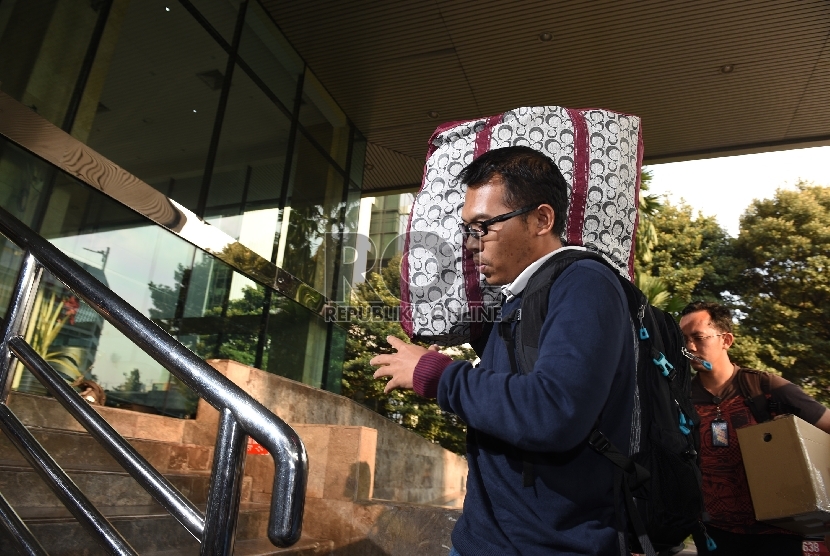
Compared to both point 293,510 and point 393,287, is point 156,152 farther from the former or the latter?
point 393,287

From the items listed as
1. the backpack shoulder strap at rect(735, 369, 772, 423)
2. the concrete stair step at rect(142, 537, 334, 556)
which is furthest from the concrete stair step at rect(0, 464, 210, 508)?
the backpack shoulder strap at rect(735, 369, 772, 423)

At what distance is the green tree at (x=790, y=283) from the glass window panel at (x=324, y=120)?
13019 millimetres

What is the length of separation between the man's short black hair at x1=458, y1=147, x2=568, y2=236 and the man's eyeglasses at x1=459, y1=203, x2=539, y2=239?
0.02m

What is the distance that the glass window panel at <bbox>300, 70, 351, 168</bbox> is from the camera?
9742 millimetres

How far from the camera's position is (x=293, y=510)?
1.19 m

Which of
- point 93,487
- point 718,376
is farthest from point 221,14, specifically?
point 718,376

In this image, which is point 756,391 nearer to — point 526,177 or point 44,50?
point 526,177

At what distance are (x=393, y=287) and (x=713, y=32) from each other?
9.72 m

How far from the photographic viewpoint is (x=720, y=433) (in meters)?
3.36

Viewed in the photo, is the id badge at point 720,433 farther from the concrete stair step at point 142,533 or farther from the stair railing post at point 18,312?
the stair railing post at point 18,312

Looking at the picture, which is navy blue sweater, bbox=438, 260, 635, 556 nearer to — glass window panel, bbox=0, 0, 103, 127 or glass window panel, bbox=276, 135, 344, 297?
glass window panel, bbox=0, 0, 103, 127

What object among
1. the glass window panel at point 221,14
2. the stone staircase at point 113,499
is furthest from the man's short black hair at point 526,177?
the glass window panel at point 221,14

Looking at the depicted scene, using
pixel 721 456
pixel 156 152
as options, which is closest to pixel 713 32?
pixel 721 456

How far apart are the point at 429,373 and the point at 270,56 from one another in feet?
27.7
